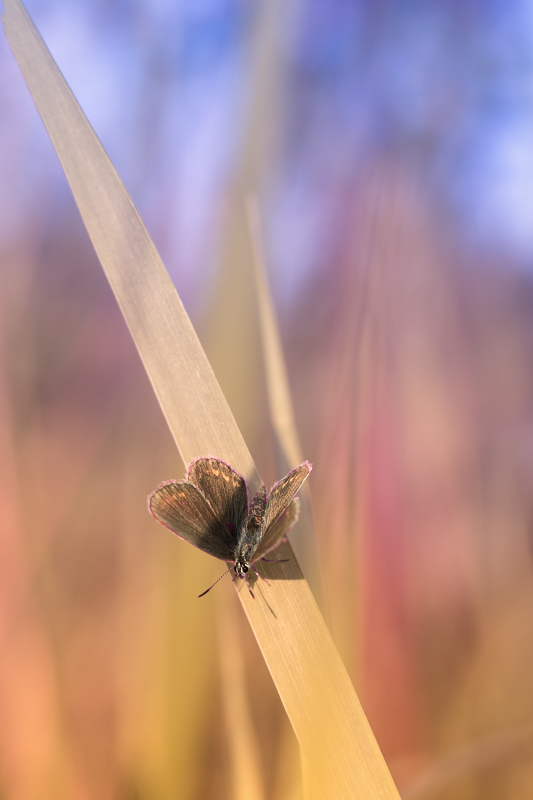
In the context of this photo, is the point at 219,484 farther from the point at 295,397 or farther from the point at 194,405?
the point at 295,397

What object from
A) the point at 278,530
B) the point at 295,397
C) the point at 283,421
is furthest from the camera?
the point at 295,397

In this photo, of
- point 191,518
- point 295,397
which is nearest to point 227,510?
point 191,518

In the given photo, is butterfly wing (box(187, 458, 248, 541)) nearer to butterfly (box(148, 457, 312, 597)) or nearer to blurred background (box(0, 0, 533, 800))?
butterfly (box(148, 457, 312, 597))

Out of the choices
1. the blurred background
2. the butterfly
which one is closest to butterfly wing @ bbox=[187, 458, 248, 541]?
the butterfly

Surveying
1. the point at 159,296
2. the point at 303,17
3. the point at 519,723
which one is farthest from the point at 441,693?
the point at 303,17

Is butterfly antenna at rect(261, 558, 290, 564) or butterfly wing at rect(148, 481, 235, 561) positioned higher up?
butterfly wing at rect(148, 481, 235, 561)

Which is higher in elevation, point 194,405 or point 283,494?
point 194,405

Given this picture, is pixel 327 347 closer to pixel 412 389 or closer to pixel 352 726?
pixel 412 389
